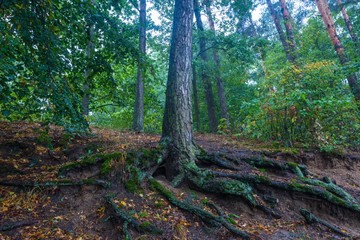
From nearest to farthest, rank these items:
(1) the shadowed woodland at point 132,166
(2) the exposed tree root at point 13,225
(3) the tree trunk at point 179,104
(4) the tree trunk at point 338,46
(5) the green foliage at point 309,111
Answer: (2) the exposed tree root at point 13,225, (1) the shadowed woodland at point 132,166, (3) the tree trunk at point 179,104, (5) the green foliage at point 309,111, (4) the tree trunk at point 338,46

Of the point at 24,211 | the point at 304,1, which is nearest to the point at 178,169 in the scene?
the point at 24,211

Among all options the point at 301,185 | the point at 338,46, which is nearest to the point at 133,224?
the point at 301,185

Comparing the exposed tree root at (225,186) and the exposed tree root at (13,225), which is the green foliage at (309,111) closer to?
the exposed tree root at (225,186)

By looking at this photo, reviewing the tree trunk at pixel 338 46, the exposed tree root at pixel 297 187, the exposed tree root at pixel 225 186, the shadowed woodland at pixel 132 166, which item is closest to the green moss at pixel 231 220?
the shadowed woodland at pixel 132 166

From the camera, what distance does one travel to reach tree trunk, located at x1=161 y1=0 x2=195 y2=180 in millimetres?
4598

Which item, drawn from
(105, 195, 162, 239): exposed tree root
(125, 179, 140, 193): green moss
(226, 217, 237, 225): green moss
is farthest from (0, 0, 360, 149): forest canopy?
(226, 217, 237, 225): green moss

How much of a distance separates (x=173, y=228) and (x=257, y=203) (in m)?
1.62

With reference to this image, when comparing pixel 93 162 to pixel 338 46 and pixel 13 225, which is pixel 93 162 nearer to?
pixel 13 225

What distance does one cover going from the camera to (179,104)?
471cm

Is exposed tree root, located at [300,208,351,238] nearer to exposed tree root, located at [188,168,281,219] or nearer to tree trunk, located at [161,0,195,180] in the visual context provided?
exposed tree root, located at [188,168,281,219]

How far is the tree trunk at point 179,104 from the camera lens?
460cm

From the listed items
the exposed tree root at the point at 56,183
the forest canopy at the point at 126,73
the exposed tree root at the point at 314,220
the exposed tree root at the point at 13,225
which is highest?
the forest canopy at the point at 126,73

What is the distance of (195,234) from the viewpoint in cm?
338

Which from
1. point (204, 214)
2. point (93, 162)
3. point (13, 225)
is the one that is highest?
point (93, 162)
